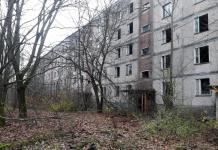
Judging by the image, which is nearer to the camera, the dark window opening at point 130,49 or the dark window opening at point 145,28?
the dark window opening at point 145,28

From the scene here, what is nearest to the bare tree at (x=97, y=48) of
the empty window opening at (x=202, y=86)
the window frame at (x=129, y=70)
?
the empty window opening at (x=202, y=86)

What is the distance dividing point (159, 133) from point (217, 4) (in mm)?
14600

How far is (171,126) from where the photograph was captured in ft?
45.5

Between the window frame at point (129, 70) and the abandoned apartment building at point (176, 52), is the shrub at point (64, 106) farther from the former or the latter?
the window frame at point (129, 70)

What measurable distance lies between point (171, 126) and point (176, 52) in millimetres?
15352

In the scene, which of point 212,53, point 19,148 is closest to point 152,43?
point 212,53

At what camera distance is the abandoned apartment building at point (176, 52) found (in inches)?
954

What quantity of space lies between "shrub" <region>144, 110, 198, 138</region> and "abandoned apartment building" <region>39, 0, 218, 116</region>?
476 centimetres

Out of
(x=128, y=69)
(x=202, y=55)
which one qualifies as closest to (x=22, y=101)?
(x=202, y=55)

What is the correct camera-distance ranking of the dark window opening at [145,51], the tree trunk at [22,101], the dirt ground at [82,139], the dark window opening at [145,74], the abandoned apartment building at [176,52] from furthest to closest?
the dark window opening at [145,51] < the dark window opening at [145,74] < the abandoned apartment building at [176,52] < the tree trunk at [22,101] < the dirt ground at [82,139]

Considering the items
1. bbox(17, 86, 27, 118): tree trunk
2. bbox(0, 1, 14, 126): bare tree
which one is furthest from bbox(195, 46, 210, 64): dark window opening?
bbox(0, 1, 14, 126): bare tree

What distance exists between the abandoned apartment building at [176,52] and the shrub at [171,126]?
4.76 metres

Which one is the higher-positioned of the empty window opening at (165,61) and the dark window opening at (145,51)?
the dark window opening at (145,51)

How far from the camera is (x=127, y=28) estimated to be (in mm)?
37531
